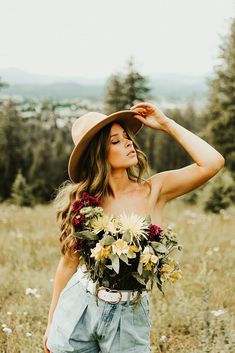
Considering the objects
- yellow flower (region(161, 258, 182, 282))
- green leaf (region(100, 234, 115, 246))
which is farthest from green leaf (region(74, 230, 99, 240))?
yellow flower (region(161, 258, 182, 282))

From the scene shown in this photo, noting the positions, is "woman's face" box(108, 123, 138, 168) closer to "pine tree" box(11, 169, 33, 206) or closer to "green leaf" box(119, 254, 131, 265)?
"green leaf" box(119, 254, 131, 265)

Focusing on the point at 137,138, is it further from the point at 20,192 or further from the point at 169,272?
the point at 169,272

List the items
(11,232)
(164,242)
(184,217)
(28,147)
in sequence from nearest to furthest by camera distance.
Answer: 1. (164,242)
2. (11,232)
3. (184,217)
4. (28,147)

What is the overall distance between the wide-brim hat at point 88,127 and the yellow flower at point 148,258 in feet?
2.41

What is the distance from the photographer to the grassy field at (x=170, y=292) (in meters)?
4.50

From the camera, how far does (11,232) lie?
7.79 meters

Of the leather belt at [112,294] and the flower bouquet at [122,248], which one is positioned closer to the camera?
the flower bouquet at [122,248]

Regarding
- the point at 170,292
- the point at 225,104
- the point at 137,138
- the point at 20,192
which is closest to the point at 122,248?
the point at 170,292

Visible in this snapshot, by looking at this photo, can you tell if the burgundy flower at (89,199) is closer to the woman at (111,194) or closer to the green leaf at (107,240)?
the woman at (111,194)

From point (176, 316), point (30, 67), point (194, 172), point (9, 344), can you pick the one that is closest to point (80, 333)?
point (194, 172)

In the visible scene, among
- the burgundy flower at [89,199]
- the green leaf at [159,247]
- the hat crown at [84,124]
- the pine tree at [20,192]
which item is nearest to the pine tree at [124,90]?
the pine tree at [20,192]

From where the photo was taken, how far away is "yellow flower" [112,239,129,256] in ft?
9.07

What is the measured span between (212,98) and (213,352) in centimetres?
2711

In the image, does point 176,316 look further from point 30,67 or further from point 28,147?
point 30,67
